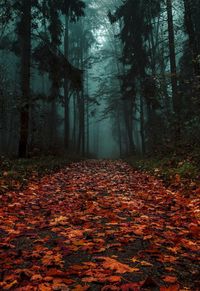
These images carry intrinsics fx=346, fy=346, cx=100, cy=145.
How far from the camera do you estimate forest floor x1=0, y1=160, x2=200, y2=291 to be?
9.68ft

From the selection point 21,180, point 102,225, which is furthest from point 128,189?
point 102,225

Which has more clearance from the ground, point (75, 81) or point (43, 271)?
point (75, 81)

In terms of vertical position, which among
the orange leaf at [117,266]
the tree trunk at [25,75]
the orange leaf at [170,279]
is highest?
the tree trunk at [25,75]

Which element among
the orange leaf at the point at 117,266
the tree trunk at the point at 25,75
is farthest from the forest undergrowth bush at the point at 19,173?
the orange leaf at the point at 117,266

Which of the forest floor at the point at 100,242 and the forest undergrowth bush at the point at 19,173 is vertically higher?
the forest undergrowth bush at the point at 19,173

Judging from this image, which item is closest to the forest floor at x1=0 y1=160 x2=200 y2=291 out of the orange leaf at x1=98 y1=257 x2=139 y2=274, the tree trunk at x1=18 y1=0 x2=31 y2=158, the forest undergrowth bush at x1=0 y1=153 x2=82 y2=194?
the orange leaf at x1=98 y1=257 x2=139 y2=274

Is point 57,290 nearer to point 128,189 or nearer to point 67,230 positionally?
point 67,230

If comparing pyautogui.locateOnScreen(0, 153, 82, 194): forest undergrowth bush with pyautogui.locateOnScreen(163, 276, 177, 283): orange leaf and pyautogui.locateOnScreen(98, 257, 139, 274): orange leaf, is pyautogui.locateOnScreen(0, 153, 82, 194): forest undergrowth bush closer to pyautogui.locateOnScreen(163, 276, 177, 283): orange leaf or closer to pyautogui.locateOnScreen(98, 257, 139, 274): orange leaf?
pyautogui.locateOnScreen(98, 257, 139, 274): orange leaf

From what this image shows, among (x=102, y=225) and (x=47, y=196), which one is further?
(x=47, y=196)

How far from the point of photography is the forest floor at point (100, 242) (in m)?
2.95

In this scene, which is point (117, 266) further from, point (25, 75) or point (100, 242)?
point (25, 75)

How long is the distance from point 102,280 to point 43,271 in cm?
58

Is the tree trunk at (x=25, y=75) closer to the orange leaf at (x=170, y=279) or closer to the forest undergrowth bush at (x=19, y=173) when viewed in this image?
the forest undergrowth bush at (x=19, y=173)

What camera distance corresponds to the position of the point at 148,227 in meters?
4.76
